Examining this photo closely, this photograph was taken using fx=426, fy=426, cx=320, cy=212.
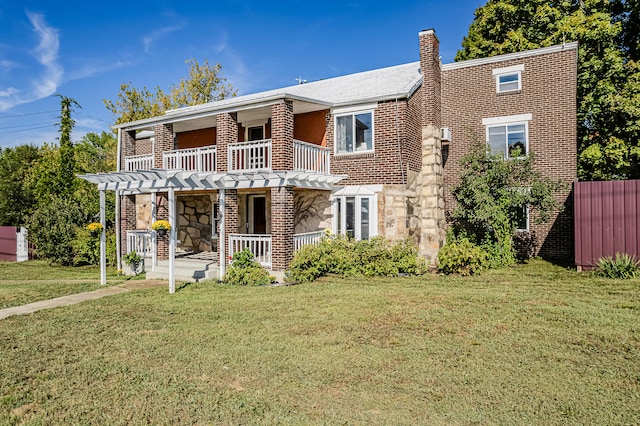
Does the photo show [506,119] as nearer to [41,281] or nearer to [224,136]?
[224,136]

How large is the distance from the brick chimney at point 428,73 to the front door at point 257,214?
7.01 meters

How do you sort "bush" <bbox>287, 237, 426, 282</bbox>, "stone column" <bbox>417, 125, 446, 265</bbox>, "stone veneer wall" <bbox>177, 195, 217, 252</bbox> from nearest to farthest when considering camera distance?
"bush" <bbox>287, 237, 426, 282</bbox> < "stone column" <bbox>417, 125, 446, 265</bbox> < "stone veneer wall" <bbox>177, 195, 217, 252</bbox>

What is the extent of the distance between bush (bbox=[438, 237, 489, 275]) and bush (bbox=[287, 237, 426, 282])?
2.22ft

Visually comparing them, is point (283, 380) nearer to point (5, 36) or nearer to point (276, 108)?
point (276, 108)

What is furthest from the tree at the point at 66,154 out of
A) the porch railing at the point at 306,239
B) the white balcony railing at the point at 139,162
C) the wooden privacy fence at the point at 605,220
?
the wooden privacy fence at the point at 605,220

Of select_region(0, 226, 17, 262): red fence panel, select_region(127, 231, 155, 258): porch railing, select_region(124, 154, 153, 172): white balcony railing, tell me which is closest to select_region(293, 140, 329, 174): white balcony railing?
select_region(127, 231, 155, 258): porch railing

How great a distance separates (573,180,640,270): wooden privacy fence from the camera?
12.1m

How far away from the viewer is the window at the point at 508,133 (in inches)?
646

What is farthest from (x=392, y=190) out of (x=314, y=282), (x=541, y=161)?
(x=541, y=161)

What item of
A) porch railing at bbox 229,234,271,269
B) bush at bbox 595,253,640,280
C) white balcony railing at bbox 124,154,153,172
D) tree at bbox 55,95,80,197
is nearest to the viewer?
bush at bbox 595,253,640,280

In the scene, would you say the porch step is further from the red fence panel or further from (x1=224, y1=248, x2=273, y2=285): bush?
the red fence panel

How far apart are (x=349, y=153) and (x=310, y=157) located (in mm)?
1482

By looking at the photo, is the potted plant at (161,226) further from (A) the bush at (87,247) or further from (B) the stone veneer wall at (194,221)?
(A) the bush at (87,247)

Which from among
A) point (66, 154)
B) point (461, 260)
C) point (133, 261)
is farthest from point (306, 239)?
point (66, 154)
